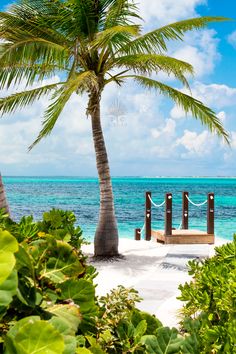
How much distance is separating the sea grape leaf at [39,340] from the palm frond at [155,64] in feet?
38.2

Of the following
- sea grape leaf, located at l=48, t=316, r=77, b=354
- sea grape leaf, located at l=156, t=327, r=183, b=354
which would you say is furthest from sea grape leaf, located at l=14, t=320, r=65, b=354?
sea grape leaf, located at l=156, t=327, r=183, b=354

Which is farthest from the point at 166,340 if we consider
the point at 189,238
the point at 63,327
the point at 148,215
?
the point at 148,215

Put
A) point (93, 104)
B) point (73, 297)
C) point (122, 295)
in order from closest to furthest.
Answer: point (73, 297), point (122, 295), point (93, 104)

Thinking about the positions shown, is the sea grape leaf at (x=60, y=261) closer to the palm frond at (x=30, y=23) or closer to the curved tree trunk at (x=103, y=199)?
the palm frond at (x=30, y=23)

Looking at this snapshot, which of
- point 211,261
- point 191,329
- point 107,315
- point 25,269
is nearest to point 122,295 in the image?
point 107,315

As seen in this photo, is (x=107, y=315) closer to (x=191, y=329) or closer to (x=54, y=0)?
(x=191, y=329)

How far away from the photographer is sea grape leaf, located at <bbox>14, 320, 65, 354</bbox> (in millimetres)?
621

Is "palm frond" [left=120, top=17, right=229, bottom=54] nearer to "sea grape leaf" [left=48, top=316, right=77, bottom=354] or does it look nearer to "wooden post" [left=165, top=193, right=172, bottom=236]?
"wooden post" [left=165, top=193, right=172, bottom=236]

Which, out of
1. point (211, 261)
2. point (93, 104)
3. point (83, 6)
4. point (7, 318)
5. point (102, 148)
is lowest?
point (211, 261)

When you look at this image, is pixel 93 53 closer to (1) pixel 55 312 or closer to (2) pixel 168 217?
(2) pixel 168 217

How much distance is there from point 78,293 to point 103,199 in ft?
38.3

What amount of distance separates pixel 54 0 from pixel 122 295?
39.6ft

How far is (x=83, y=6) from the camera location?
11.5 meters

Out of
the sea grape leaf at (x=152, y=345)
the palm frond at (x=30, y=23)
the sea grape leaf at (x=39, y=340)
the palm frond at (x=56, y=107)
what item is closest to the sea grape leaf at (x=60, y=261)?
the sea grape leaf at (x=152, y=345)
